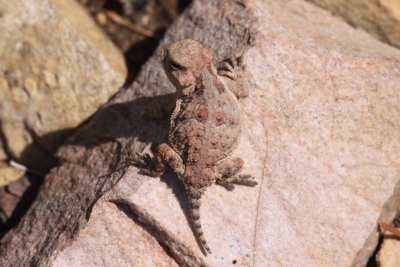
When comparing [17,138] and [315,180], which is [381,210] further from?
[17,138]

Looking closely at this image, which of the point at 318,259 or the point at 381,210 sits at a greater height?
the point at 381,210

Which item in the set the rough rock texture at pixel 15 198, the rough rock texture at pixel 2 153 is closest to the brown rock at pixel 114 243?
the rough rock texture at pixel 15 198

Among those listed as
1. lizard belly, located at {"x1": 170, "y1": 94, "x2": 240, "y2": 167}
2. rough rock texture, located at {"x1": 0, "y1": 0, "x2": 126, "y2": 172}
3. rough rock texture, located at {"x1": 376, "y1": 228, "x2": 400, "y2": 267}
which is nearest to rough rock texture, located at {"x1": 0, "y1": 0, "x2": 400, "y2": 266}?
rough rock texture, located at {"x1": 376, "y1": 228, "x2": 400, "y2": 267}

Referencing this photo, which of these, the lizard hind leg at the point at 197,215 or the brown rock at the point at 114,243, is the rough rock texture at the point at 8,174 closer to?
the brown rock at the point at 114,243

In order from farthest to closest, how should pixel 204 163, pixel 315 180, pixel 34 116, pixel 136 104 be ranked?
pixel 34 116, pixel 136 104, pixel 315 180, pixel 204 163

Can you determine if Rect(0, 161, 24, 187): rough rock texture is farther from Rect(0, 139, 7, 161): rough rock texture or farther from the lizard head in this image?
the lizard head

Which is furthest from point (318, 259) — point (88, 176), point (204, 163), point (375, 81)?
point (88, 176)
